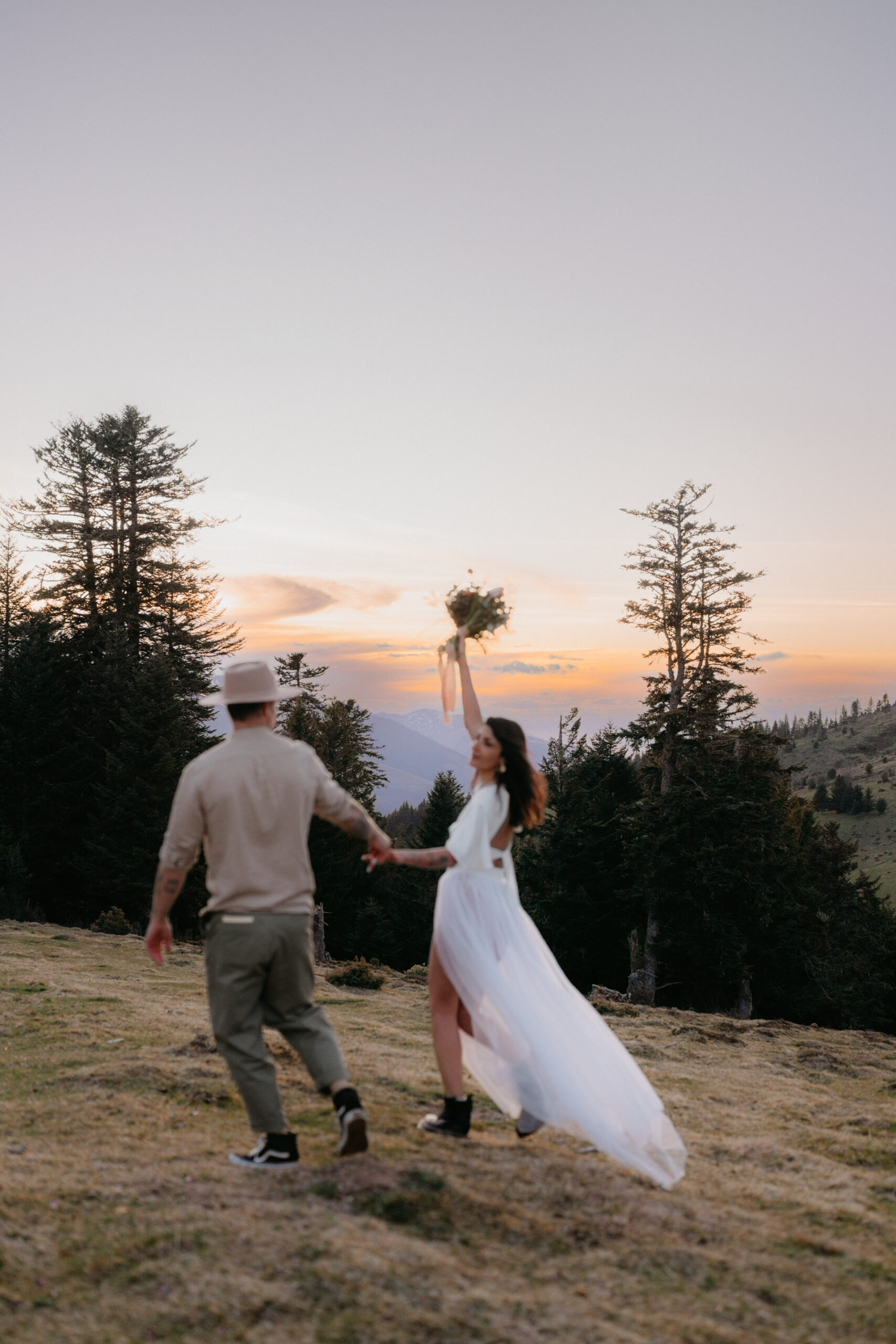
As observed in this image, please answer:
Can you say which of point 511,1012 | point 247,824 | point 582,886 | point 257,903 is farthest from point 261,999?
point 582,886

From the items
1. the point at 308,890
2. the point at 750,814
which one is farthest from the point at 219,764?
the point at 750,814

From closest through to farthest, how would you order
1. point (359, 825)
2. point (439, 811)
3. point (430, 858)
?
point (359, 825) → point (430, 858) → point (439, 811)

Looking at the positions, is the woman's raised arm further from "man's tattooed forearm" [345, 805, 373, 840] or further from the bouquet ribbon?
"man's tattooed forearm" [345, 805, 373, 840]

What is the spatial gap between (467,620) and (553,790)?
38.2m

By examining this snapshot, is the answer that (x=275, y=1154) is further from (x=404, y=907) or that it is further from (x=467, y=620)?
(x=404, y=907)

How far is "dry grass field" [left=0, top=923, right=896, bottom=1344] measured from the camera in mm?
3369

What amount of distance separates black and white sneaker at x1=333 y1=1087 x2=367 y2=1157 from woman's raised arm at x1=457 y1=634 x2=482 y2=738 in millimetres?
2299

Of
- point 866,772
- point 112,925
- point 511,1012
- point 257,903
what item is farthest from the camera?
point 866,772

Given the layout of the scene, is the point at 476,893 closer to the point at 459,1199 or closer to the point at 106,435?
the point at 459,1199

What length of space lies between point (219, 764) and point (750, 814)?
111 ft

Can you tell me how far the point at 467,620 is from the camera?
6918 mm

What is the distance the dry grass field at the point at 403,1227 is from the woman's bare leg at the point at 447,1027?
35 cm

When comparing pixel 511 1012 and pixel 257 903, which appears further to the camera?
pixel 511 1012

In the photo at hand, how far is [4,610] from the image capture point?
148 ft
